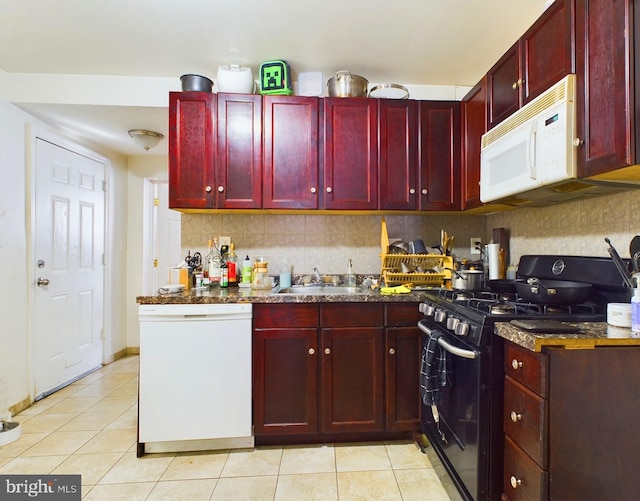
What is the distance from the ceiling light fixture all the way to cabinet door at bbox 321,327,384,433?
222 cm

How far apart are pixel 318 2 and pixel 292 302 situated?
1.60 m

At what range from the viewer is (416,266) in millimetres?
2402

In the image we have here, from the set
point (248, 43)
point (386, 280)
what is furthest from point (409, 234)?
point (248, 43)

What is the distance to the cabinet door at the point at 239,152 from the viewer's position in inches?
86.5

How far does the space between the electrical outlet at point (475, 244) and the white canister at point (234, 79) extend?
79.5 inches

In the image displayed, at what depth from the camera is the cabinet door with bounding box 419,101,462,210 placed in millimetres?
2307

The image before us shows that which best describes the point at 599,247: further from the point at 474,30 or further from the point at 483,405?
the point at 474,30

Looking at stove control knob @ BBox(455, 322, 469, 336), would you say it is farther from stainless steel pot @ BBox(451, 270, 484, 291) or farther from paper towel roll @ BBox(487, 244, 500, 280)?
paper towel roll @ BBox(487, 244, 500, 280)

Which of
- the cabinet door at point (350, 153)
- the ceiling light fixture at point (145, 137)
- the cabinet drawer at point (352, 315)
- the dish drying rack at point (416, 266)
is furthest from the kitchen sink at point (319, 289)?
the ceiling light fixture at point (145, 137)

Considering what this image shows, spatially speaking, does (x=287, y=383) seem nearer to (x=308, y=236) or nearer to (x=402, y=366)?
(x=402, y=366)

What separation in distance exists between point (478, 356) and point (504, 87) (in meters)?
1.42

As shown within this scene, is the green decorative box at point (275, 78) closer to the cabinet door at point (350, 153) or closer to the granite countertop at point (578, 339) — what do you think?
the cabinet door at point (350, 153)

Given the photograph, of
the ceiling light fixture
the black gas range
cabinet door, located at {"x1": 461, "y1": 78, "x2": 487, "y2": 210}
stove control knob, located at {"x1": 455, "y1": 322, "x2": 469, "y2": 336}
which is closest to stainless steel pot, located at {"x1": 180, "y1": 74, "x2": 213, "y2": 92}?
the ceiling light fixture

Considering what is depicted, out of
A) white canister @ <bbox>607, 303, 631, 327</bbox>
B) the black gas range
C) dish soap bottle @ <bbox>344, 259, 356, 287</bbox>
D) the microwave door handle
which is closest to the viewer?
white canister @ <bbox>607, 303, 631, 327</bbox>
